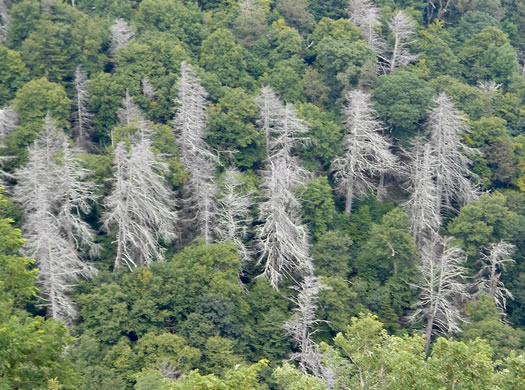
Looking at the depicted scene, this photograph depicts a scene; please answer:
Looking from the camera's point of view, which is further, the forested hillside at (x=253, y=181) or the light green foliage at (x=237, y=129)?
the light green foliage at (x=237, y=129)

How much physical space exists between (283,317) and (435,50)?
28.9 metres

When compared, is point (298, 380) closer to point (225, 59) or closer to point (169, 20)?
point (225, 59)

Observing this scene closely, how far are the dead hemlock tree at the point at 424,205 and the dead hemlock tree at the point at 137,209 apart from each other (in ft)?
48.6

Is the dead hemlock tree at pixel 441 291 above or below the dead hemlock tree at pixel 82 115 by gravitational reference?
below

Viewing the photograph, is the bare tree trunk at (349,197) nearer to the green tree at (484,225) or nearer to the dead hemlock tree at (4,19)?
the green tree at (484,225)

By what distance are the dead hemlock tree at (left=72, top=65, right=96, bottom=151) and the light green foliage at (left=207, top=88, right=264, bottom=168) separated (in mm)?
7676

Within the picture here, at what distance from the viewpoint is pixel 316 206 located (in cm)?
4691

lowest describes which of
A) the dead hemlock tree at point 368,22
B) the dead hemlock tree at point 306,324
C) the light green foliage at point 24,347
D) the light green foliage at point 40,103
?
the dead hemlock tree at point 306,324

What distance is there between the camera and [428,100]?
5281 centimetres

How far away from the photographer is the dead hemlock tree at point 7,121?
145 ft

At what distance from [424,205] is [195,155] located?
14054mm

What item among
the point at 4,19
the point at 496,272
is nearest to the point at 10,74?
the point at 4,19

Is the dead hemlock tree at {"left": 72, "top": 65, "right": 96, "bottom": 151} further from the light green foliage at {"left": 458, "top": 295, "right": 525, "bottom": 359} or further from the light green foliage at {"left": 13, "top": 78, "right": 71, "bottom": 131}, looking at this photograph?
the light green foliage at {"left": 458, "top": 295, "right": 525, "bottom": 359}

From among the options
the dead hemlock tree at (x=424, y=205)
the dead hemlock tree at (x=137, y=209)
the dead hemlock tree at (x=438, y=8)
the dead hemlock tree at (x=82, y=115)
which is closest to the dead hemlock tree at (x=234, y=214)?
the dead hemlock tree at (x=137, y=209)
